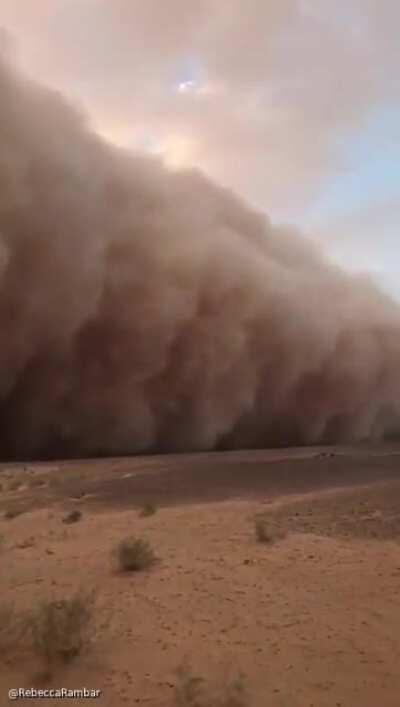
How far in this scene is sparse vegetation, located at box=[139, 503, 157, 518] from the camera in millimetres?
8875

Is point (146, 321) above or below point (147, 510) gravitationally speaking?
above

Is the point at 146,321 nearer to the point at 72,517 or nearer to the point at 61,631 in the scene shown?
the point at 72,517

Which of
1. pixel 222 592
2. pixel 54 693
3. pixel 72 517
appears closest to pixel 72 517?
pixel 72 517

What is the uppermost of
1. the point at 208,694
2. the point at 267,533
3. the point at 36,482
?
the point at 36,482

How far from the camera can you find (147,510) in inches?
355

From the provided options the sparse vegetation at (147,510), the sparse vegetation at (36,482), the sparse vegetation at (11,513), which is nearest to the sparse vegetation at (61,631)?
the sparse vegetation at (147,510)

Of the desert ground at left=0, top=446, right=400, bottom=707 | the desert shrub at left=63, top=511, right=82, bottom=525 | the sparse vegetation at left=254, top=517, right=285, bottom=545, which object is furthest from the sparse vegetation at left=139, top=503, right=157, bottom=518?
the sparse vegetation at left=254, top=517, right=285, bottom=545

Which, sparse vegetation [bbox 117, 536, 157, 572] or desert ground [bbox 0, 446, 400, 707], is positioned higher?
sparse vegetation [bbox 117, 536, 157, 572]

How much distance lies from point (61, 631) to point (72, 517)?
15.5 feet

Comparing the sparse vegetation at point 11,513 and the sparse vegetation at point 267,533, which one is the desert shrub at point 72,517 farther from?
the sparse vegetation at point 267,533

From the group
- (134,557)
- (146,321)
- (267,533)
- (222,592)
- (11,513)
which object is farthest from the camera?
(146,321)

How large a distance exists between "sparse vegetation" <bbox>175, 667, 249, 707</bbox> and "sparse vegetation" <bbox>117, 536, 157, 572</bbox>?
2317mm

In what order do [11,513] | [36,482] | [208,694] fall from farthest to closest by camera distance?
1. [36,482]
2. [11,513]
3. [208,694]

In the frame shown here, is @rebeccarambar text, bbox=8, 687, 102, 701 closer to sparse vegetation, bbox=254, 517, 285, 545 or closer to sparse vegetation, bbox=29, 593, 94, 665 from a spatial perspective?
sparse vegetation, bbox=29, 593, 94, 665
